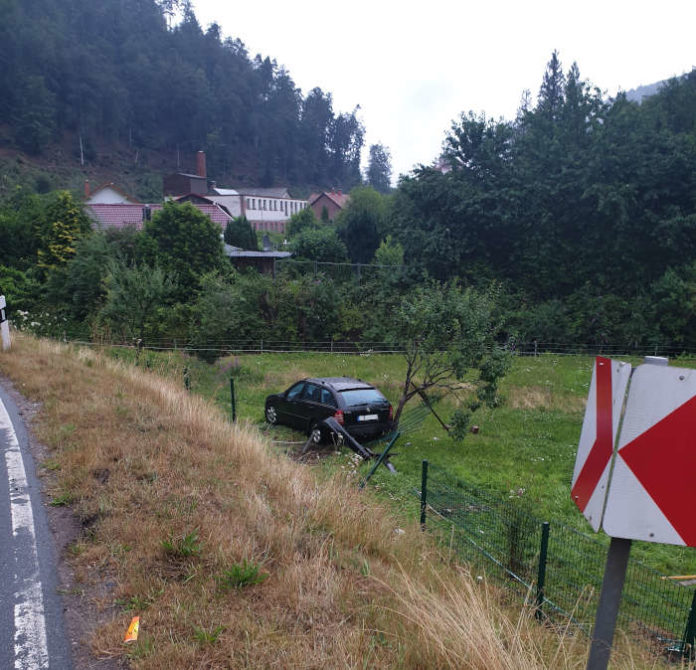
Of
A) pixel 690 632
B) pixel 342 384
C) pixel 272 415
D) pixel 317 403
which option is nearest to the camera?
pixel 690 632

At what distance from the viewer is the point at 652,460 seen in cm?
200

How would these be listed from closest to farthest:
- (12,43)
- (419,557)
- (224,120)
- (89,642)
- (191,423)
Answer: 1. (89,642)
2. (419,557)
3. (191,423)
4. (12,43)
5. (224,120)

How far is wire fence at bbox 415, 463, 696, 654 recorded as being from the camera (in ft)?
18.5

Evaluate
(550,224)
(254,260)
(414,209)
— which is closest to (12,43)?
(254,260)

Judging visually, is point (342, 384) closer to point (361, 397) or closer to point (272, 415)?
point (361, 397)

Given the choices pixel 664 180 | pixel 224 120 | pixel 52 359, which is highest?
pixel 224 120

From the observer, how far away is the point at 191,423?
26.7ft

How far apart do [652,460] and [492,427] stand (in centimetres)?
1420

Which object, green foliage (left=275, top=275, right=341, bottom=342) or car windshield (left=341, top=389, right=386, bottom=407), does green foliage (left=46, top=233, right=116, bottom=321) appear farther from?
car windshield (left=341, top=389, right=386, bottom=407)

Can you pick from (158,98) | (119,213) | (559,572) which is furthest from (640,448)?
(158,98)

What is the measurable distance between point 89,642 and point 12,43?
4627 inches

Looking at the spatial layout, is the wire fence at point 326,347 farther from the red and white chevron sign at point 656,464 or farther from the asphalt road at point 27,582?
the red and white chevron sign at point 656,464

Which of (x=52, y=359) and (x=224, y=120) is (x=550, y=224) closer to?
(x=52, y=359)

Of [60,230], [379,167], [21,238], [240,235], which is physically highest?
[379,167]
